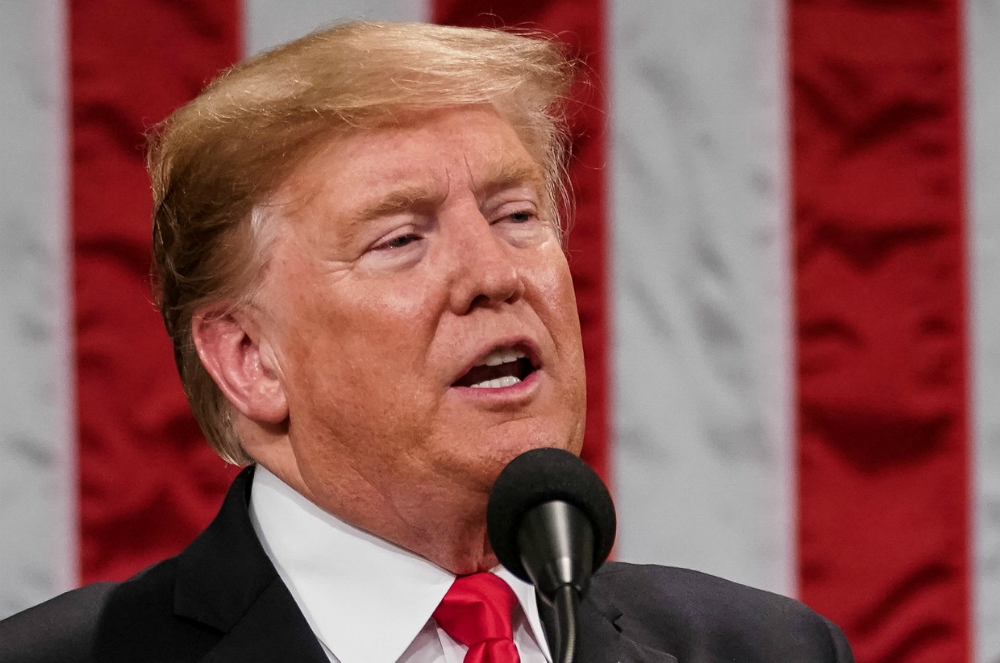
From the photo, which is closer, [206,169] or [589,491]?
[589,491]

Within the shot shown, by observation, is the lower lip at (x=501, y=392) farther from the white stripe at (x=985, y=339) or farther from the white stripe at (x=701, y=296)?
the white stripe at (x=985, y=339)

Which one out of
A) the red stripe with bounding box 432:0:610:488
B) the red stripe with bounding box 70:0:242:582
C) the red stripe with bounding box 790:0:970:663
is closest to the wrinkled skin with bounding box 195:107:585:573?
the red stripe with bounding box 70:0:242:582

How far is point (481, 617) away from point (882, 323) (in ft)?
3.77

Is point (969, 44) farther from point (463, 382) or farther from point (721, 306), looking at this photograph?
point (463, 382)

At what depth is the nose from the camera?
1363 millimetres

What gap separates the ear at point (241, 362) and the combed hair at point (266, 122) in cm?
2

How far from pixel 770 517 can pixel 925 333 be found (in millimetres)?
435

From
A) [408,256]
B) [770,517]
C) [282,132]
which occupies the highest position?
[282,132]

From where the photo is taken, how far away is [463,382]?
138 centimetres

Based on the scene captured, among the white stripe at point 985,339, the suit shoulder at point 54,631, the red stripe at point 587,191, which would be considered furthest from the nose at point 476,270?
the white stripe at point 985,339

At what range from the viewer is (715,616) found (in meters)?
1.63

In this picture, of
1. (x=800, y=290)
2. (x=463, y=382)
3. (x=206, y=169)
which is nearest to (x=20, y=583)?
(x=206, y=169)

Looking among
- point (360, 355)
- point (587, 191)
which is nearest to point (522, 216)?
point (360, 355)

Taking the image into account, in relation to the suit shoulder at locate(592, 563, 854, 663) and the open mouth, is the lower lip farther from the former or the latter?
the suit shoulder at locate(592, 563, 854, 663)
